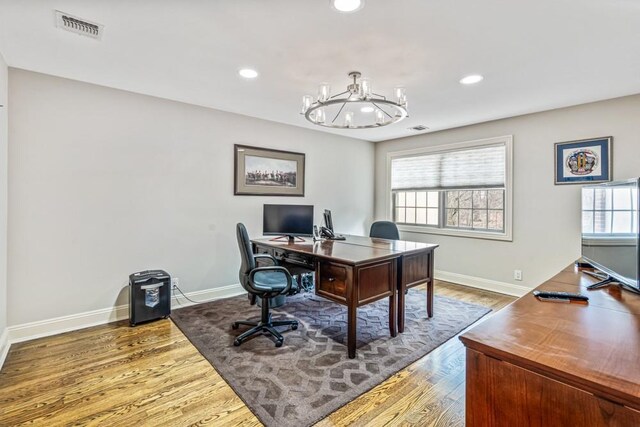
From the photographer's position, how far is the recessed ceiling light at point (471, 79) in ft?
9.16

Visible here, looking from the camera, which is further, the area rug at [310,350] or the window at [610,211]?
the area rug at [310,350]

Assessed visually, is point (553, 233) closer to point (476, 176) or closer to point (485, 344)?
point (476, 176)

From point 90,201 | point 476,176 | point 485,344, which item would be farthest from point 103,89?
point 476,176

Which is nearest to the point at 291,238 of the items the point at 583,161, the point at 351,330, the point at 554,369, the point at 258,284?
the point at 258,284

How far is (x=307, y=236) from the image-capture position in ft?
12.1

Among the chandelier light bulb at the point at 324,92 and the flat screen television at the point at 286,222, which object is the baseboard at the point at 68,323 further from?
the chandelier light bulb at the point at 324,92

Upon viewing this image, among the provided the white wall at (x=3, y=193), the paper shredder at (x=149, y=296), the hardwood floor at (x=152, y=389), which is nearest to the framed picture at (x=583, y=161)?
the hardwood floor at (x=152, y=389)

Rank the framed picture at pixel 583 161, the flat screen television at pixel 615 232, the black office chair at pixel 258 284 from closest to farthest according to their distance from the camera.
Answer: the flat screen television at pixel 615 232, the black office chair at pixel 258 284, the framed picture at pixel 583 161

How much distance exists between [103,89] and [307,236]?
2543 millimetres

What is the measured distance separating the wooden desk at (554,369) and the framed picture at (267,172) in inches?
134

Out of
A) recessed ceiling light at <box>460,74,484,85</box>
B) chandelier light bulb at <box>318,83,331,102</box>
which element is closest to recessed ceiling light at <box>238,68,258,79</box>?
chandelier light bulb at <box>318,83,331,102</box>

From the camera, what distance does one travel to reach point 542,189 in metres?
3.88

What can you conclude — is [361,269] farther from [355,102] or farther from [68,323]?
[68,323]

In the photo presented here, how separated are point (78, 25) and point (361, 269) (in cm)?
256
